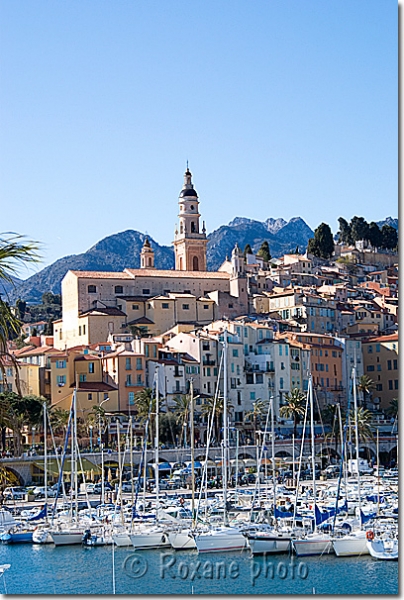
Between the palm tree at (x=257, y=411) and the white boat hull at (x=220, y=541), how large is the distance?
60.6 ft

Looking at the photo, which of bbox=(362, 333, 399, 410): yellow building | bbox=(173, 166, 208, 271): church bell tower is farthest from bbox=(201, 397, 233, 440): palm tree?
bbox=(173, 166, 208, 271): church bell tower

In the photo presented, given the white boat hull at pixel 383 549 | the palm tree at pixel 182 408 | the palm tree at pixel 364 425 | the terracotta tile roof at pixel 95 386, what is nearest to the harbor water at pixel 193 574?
the white boat hull at pixel 383 549

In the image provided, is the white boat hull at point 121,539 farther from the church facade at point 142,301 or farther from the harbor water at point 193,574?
the church facade at point 142,301

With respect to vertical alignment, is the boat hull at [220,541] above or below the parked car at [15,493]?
above

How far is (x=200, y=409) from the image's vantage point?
135 ft

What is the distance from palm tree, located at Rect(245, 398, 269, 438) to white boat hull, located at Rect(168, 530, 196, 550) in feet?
58.8

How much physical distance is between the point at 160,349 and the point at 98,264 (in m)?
132

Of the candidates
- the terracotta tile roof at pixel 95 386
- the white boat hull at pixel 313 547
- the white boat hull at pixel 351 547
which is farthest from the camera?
the terracotta tile roof at pixel 95 386

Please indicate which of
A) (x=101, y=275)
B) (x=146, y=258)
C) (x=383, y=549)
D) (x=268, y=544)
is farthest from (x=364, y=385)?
(x=383, y=549)

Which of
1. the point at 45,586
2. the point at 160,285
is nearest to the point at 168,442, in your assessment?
the point at 160,285

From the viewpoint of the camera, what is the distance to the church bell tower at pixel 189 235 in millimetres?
60625

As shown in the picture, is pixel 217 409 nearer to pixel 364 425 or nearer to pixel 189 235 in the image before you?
pixel 364 425

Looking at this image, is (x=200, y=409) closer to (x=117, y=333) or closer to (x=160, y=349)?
(x=160, y=349)

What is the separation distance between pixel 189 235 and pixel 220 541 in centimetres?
4077
